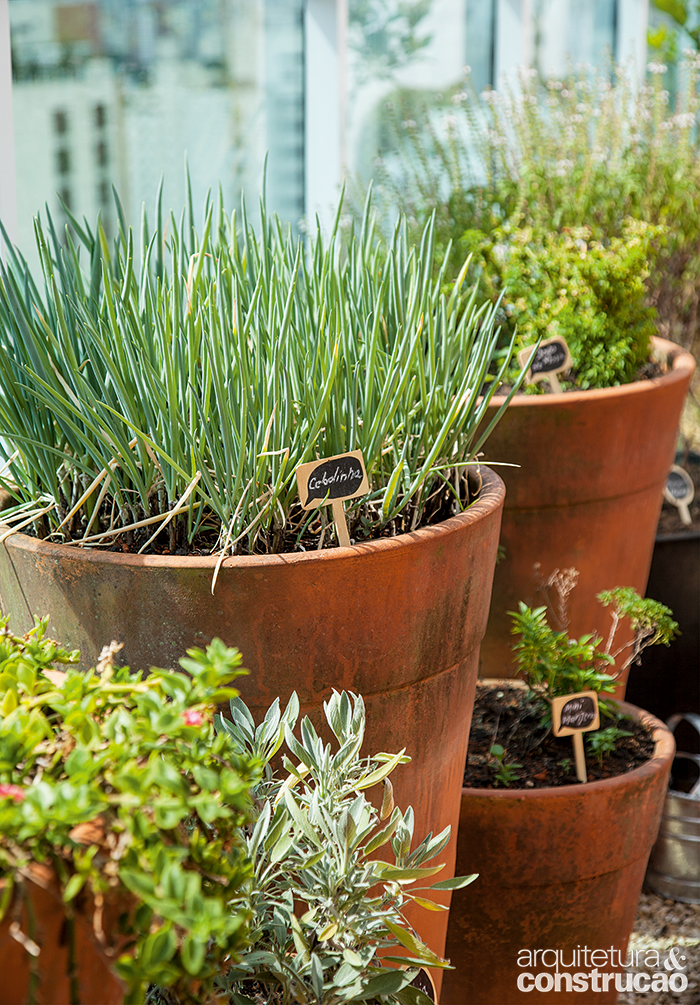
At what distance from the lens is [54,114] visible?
1.81 meters

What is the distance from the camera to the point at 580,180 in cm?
208

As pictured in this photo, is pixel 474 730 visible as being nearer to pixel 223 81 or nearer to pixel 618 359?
pixel 618 359

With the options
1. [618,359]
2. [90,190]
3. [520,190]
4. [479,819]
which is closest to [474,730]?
[479,819]

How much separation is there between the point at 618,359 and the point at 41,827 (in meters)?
1.29

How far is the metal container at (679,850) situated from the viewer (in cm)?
160

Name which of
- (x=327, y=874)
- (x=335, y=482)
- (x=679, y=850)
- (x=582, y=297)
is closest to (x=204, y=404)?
(x=335, y=482)

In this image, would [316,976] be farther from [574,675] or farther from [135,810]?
[574,675]

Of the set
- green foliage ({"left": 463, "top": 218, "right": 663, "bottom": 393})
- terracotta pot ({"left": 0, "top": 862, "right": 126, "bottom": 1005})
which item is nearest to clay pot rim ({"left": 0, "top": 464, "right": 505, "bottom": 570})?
terracotta pot ({"left": 0, "top": 862, "right": 126, "bottom": 1005})

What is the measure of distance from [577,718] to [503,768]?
0.12 meters

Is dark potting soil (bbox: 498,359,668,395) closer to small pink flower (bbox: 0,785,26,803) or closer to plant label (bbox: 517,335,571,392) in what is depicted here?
plant label (bbox: 517,335,571,392)

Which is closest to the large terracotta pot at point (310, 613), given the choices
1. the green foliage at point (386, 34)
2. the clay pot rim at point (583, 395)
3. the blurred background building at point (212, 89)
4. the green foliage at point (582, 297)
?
the clay pot rim at point (583, 395)

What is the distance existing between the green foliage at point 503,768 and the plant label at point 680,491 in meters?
0.78

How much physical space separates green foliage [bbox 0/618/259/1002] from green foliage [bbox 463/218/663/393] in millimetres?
1053

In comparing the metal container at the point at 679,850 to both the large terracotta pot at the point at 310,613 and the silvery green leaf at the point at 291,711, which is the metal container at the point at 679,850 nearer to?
the large terracotta pot at the point at 310,613
